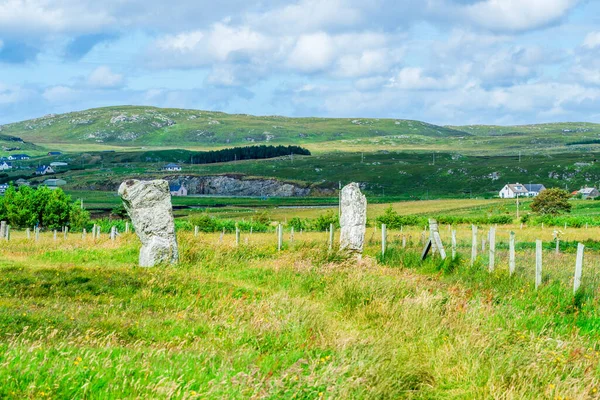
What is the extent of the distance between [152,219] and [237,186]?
155 metres

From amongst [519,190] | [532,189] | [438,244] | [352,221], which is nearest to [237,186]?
[519,190]

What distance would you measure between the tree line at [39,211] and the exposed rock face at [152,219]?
1705 inches

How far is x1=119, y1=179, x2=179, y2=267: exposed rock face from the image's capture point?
69.5 ft

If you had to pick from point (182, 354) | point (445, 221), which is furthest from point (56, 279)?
point (445, 221)

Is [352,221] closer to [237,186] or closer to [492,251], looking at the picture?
[492,251]

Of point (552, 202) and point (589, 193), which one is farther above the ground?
point (552, 202)

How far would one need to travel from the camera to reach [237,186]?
579 feet

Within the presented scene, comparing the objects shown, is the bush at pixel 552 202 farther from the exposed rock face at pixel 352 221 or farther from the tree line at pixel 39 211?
the exposed rock face at pixel 352 221

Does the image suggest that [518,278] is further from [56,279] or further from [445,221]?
[445,221]

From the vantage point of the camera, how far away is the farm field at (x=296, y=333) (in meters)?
7.96

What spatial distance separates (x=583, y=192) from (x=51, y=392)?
5652 inches

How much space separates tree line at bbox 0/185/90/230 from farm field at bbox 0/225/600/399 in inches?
1842

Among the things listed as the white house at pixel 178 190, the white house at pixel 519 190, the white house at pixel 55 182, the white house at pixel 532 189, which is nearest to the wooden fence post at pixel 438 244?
the white house at pixel 519 190

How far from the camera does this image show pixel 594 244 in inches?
1697
